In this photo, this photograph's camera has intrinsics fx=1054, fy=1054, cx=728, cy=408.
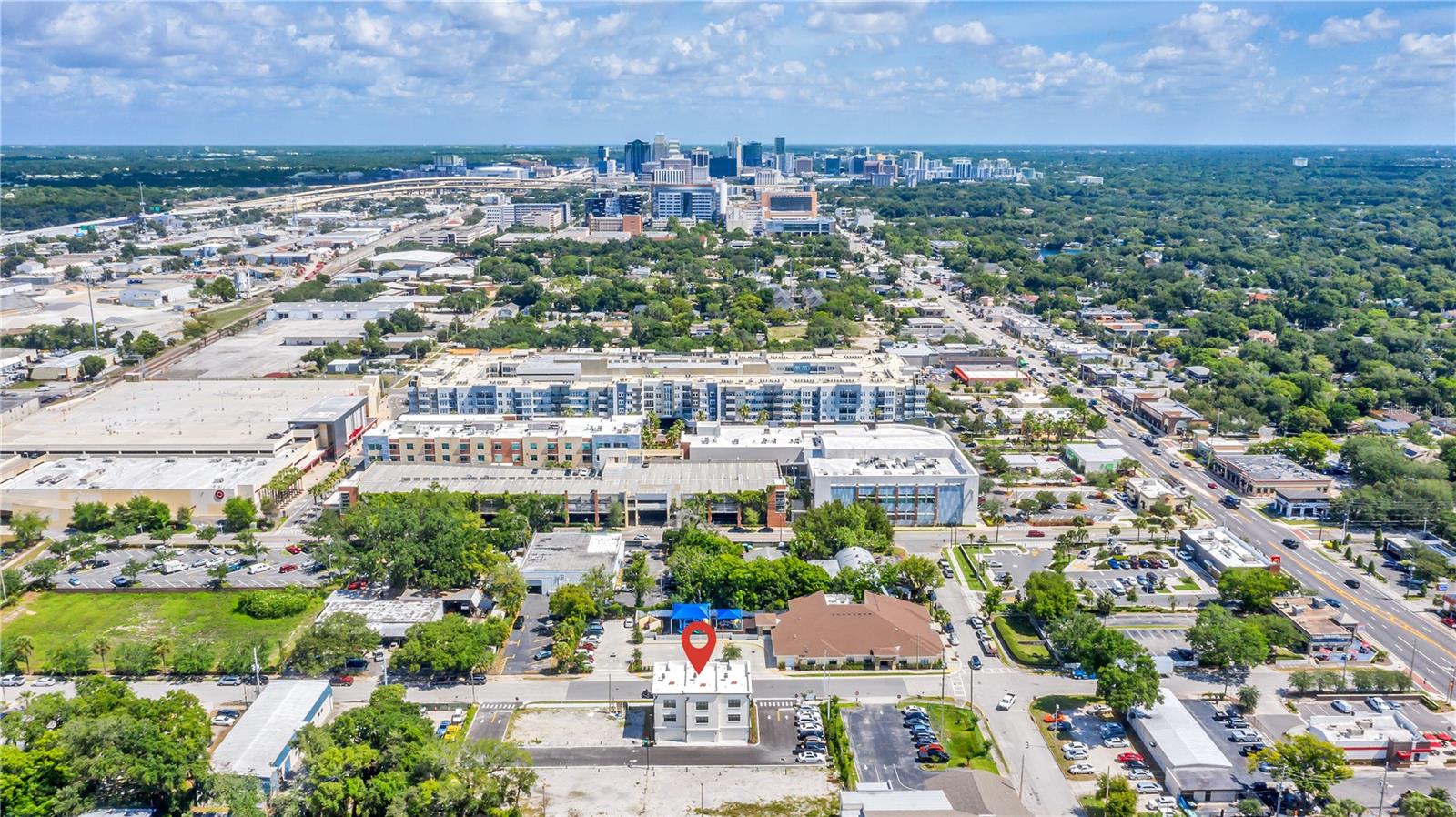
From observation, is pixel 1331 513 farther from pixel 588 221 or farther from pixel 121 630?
pixel 588 221

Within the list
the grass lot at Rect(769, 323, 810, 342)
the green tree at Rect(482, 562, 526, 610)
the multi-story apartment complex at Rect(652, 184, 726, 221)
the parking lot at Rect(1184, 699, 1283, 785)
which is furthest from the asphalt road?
the multi-story apartment complex at Rect(652, 184, 726, 221)

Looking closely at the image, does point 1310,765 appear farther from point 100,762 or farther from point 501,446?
point 501,446

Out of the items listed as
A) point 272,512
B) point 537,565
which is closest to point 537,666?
point 537,565

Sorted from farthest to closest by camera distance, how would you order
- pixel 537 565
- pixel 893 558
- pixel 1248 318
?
pixel 1248 318 < pixel 893 558 < pixel 537 565

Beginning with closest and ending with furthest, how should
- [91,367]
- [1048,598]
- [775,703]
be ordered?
[775,703]
[1048,598]
[91,367]

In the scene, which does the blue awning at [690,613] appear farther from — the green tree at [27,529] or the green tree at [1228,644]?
the green tree at [27,529]

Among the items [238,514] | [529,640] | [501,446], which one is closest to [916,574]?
[529,640]
